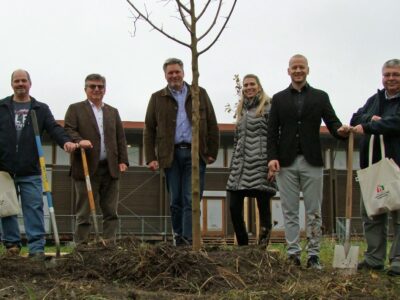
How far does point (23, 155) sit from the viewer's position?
20.9 ft

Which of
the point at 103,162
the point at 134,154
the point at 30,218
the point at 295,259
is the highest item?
the point at 134,154

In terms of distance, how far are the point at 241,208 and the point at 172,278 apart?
2.28 metres

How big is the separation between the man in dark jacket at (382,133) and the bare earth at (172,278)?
72 centimetres

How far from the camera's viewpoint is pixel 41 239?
20.6 ft

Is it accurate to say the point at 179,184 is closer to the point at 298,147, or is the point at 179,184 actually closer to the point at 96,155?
the point at 96,155

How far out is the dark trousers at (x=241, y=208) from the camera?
6.48 m

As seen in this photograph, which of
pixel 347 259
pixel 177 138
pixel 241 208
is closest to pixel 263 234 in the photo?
pixel 241 208

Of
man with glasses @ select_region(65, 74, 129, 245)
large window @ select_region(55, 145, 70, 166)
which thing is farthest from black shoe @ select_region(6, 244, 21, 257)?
large window @ select_region(55, 145, 70, 166)

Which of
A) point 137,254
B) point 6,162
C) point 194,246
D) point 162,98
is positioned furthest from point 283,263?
point 6,162

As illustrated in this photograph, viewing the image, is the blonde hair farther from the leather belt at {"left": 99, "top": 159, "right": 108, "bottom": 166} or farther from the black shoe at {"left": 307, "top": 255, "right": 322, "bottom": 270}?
the black shoe at {"left": 307, "top": 255, "right": 322, "bottom": 270}

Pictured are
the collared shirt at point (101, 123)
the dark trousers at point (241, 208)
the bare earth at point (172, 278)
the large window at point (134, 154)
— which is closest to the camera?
the bare earth at point (172, 278)

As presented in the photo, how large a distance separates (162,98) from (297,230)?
198 centimetres

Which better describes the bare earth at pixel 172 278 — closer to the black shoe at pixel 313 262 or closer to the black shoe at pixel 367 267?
the black shoe at pixel 313 262

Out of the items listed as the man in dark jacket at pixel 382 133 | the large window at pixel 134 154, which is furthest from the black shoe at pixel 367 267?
the large window at pixel 134 154
